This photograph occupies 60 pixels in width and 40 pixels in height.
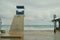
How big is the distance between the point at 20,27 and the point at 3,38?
4.84 metres

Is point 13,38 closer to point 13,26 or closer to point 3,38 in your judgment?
point 3,38

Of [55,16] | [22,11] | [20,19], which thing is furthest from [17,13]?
→ [55,16]

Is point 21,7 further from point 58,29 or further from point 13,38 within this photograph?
point 58,29

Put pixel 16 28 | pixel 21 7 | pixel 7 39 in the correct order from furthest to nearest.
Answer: pixel 21 7 → pixel 16 28 → pixel 7 39

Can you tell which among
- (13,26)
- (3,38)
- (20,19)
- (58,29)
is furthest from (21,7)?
(58,29)

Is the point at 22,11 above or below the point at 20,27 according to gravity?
above

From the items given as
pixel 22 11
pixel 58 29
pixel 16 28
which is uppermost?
pixel 22 11

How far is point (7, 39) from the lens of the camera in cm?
614

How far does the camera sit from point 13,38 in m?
6.36

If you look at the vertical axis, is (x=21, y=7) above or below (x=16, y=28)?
above

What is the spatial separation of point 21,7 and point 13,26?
2.70 meters

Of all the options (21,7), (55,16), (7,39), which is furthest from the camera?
(55,16)

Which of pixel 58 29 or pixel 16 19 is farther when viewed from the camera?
pixel 58 29

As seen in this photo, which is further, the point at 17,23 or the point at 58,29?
the point at 58,29
